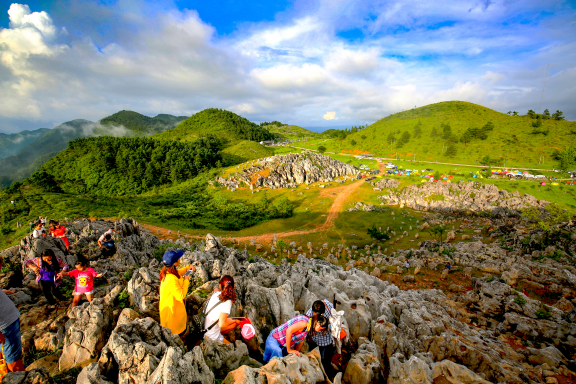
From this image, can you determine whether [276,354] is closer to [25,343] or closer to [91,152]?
[25,343]

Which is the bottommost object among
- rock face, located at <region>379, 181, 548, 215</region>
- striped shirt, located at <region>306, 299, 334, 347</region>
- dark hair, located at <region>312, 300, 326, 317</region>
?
rock face, located at <region>379, 181, 548, 215</region>

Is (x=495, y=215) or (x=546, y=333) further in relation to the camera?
(x=495, y=215)

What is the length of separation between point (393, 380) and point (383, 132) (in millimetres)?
146594

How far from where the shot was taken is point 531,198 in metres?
47.8

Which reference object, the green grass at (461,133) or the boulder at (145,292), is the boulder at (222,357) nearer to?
the boulder at (145,292)

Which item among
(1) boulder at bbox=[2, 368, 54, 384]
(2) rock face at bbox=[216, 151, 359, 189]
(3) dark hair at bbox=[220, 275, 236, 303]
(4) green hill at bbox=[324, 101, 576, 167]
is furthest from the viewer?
(4) green hill at bbox=[324, 101, 576, 167]

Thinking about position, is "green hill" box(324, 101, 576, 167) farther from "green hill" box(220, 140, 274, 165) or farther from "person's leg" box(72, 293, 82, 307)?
"person's leg" box(72, 293, 82, 307)

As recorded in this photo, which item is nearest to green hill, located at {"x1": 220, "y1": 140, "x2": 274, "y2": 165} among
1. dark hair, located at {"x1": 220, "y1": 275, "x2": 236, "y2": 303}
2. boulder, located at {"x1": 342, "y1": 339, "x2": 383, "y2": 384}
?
dark hair, located at {"x1": 220, "y1": 275, "x2": 236, "y2": 303}

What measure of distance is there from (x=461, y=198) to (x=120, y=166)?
10268 centimetres

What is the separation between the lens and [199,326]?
7289 mm

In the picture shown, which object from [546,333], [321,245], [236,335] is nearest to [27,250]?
[236,335]

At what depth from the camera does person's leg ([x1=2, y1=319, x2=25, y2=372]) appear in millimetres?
5762

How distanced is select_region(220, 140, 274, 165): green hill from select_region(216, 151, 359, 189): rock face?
27129 mm

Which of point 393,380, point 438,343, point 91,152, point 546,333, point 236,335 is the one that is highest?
point 91,152
